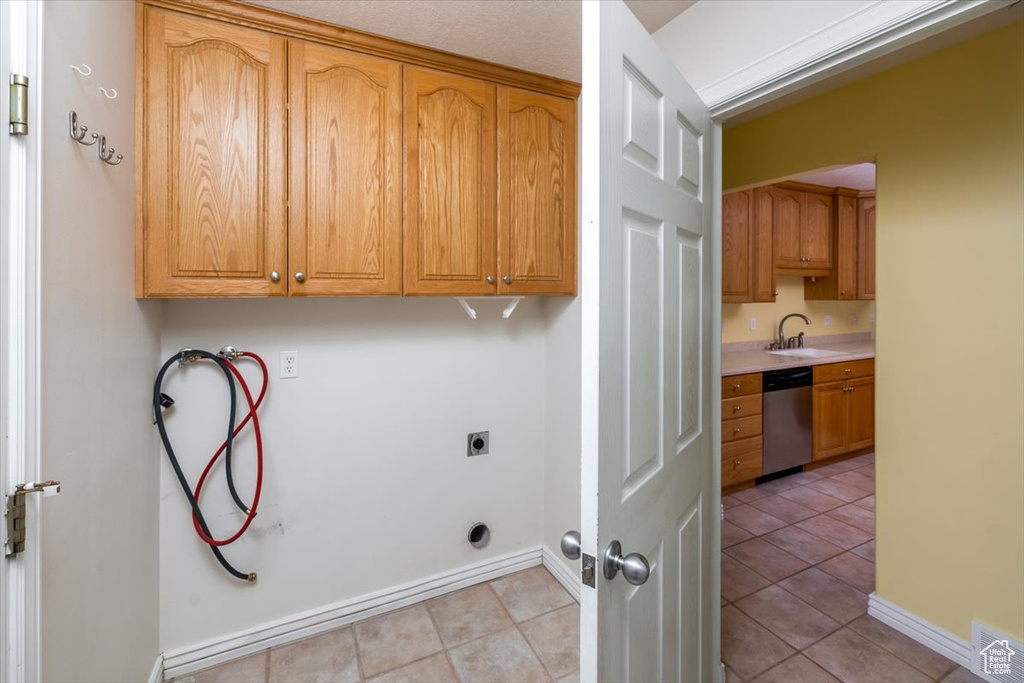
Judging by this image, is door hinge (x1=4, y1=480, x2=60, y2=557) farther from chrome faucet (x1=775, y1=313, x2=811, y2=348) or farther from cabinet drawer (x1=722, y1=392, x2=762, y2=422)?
chrome faucet (x1=775, y1=313, x2=811, y2=348)

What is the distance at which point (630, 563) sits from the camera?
825mm

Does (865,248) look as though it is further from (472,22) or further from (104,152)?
(104,152)

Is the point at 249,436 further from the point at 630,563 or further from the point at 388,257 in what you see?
the point at 630,563

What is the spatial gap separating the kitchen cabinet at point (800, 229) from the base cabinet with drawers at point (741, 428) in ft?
3.91

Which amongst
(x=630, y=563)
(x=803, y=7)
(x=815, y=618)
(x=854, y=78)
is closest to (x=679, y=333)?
(x=630, y=563)

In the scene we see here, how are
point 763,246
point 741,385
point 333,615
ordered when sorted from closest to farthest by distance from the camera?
1. point 333,615
2. point 741,385
3. point 763,246

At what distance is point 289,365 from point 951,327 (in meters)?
2.62

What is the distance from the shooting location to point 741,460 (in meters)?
3.36

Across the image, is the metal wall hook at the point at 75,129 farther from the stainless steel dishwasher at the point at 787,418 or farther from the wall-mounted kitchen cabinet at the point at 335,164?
the stainless steel dishwasher at the point at 787,418

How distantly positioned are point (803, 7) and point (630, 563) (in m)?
1.42

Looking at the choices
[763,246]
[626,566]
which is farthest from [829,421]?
[626,566]

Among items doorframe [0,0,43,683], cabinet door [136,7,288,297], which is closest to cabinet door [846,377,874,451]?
cabinet door [136,7,288,297]

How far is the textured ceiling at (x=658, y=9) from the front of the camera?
155 cm

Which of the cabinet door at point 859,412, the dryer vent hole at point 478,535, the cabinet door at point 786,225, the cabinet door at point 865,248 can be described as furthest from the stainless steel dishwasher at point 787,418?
the dryer vent hole at point 478,535
